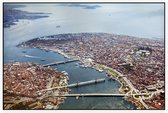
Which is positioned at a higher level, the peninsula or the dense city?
the dense city

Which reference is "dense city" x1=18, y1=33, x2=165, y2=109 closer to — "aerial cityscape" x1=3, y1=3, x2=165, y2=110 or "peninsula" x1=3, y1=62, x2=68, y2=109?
"aerial cityscape" x1=3, y1=3, x2=165, y2=110

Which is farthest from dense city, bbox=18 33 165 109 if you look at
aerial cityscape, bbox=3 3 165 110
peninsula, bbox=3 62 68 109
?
peninsula, bbox=3 62 68 109

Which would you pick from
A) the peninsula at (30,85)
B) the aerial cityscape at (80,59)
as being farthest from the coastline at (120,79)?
the peninsula at (30,85)

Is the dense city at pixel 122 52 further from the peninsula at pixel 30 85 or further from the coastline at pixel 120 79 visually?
the peninsula at pixel 30 85

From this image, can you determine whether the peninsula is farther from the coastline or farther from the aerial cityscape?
the coastline

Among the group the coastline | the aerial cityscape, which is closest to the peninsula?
the aerial cityscape

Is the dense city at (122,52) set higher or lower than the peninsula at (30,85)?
higher

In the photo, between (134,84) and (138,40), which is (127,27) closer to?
(138,40)
